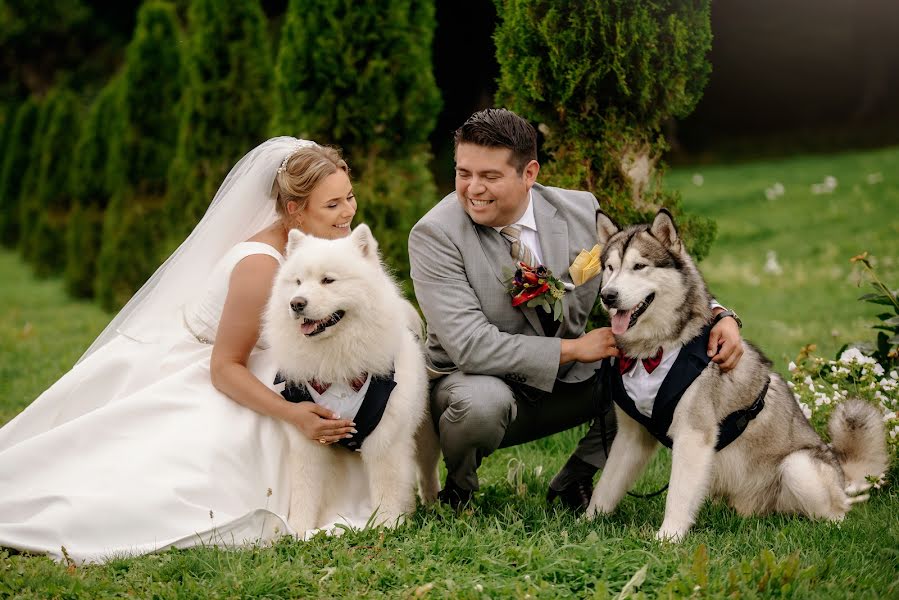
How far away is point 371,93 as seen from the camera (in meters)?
7.03

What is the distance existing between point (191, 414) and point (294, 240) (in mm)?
995

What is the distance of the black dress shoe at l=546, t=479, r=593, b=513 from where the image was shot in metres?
4.50

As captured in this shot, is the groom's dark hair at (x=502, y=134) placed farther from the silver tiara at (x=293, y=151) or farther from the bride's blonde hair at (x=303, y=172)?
the silver tiara at (x=293, y=151)

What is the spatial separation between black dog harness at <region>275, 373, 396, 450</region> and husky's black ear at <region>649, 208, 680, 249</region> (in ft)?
4.36

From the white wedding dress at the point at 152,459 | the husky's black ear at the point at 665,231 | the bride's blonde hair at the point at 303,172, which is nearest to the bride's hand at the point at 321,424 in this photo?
the white wedding dress at the point at 152,459

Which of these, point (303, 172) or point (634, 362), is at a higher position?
point (303, 172)

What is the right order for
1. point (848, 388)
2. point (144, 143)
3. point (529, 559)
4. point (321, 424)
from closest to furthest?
point (529, 559) → point (321, 424) → point (848, 388) → point (144, 143)

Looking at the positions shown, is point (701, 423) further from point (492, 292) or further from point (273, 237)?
point (273, 237)

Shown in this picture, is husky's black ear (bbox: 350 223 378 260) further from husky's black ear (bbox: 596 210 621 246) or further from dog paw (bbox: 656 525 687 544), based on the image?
dog paw (bbox: 656 525 687 544)

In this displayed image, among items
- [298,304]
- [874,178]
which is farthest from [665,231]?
[874,178]

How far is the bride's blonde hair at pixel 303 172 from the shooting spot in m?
4.40

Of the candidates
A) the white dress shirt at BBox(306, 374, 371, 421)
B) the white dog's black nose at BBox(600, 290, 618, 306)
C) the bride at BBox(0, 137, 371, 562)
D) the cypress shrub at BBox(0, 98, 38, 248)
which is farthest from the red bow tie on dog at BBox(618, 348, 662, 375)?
the cypress shrub at BBox(0, 98, 38, 248)

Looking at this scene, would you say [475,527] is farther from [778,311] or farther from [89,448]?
[778,311]

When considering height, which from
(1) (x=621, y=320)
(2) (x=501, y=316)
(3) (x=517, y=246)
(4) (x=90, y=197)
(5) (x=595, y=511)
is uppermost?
(3) (x=517, y=246)
